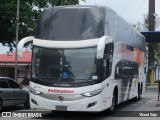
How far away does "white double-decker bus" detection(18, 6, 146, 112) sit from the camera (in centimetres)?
1355

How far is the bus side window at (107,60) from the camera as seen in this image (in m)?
14.4

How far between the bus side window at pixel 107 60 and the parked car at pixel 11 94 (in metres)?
4.65

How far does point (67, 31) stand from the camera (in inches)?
562

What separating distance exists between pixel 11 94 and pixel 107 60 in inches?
198

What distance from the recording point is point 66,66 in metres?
13.9

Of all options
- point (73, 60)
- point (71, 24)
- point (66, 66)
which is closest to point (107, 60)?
point (73, 60)

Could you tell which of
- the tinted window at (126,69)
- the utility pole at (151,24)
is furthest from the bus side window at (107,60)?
the utility pole at (151,24)

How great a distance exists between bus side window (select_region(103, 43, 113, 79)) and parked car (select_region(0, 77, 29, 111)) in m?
4.65

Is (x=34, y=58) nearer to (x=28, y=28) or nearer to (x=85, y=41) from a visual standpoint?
(x=85, y=41)

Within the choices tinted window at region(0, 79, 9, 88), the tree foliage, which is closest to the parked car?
tinted window at region(0, 79, 9, 88)

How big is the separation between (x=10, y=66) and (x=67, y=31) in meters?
34.1

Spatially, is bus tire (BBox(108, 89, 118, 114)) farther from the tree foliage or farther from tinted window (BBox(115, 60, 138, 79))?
the tree foliage

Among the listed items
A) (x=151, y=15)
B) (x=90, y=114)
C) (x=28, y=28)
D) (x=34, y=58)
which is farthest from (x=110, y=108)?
(x=151, y=15)

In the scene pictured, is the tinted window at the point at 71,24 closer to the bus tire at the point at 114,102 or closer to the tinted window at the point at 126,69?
the tinted window at the point at 126,69
